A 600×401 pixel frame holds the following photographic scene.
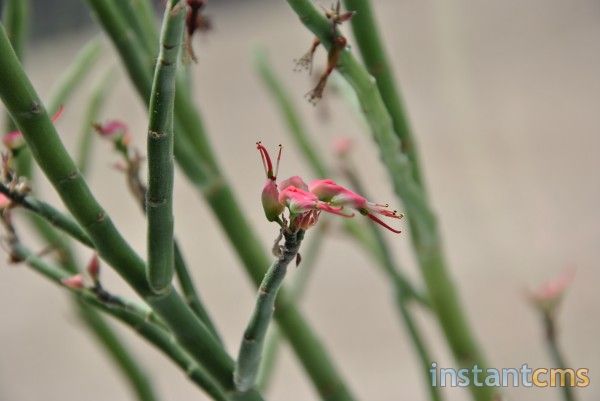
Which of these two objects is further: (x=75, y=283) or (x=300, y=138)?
(x=300, y=138)

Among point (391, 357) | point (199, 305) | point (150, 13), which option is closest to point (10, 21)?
point (150, 13)

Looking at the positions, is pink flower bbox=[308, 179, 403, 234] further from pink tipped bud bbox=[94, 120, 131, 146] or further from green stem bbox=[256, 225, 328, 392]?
green stem bbox=[256, 225, 328, 392]

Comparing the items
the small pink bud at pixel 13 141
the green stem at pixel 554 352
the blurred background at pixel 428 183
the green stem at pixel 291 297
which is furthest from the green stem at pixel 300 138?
the blurred background at pixel 428 183

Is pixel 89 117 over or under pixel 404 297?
over

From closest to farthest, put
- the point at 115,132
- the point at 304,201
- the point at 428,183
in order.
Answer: the point at 304,201 < the point at 115,132 < the point at 428,183

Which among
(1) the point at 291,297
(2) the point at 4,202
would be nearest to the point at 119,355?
(1) the point at 291,297

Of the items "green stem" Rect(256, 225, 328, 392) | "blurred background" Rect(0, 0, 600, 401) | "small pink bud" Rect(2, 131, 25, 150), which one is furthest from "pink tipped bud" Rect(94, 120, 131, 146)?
"blurred background" Rect(0, 0, 600, 401)

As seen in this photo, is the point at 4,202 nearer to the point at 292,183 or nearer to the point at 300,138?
the point at 292,183

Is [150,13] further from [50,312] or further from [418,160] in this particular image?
[50,312]
